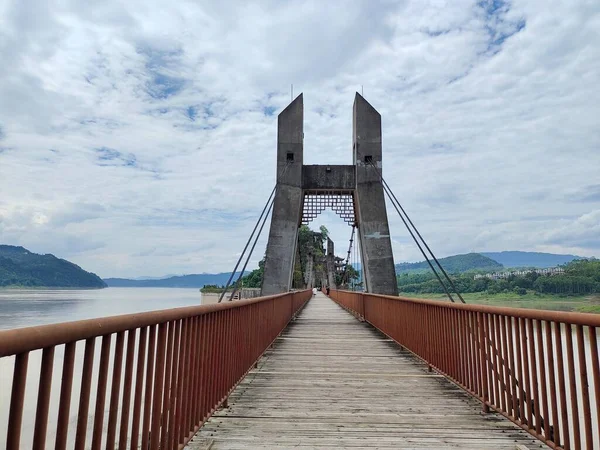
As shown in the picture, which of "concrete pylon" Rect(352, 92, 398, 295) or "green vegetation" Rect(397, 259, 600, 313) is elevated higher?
"concrete pylon" Rect(352, 92, 398, 295)

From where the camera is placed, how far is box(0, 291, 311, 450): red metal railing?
1.39 meters

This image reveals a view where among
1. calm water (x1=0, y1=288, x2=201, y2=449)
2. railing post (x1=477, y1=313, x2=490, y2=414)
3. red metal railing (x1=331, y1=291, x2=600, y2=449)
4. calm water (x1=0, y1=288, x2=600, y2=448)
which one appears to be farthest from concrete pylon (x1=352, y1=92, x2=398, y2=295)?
railing post (x1=477, y1=313, x2=490, y2=414)

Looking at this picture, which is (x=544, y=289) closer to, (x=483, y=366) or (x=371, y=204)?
(x=371, y=204)

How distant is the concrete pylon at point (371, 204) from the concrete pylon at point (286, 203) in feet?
6.44

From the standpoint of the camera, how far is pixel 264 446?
3018 mm

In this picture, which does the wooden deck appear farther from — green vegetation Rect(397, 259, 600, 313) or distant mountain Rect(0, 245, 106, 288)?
distant mountain Rect(0, 245, 106, 288)

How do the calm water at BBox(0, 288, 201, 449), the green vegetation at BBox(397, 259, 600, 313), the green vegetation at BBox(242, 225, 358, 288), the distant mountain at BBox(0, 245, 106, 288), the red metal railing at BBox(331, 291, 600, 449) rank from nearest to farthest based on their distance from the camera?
the red metal railing at BBox(331, 291, 600, 449) < the calm water at BBox(0, 288, 201, 449) < the green vegetation at BBox(242, 225, 358, 288) < the green vegetation at BBox(397, 259, 600, 313) < the distant mountain at BBox(0, 245, 106, 288)

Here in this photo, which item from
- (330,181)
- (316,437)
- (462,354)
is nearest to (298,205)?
(330,181)

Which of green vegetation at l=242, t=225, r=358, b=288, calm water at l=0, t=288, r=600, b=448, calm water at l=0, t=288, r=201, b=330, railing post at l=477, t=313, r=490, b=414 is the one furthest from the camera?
green vegetation at l=242, t=225, r=358, b=288

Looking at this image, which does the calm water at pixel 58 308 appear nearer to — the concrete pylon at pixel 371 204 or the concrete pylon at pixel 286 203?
the concrete pylon at pixel 286 203

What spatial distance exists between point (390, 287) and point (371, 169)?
3961 mm

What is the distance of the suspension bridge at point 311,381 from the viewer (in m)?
1.72

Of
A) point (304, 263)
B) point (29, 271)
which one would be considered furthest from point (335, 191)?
point (29, 271)

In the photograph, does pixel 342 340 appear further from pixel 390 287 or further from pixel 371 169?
pixel 371 169
